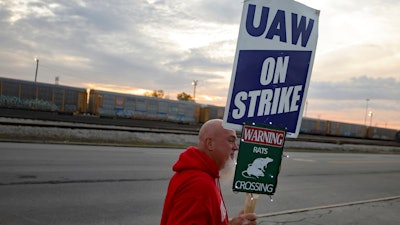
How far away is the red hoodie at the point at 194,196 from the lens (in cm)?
214

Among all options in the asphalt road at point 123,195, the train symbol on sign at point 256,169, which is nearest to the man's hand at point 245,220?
the train symbol on sign at point 256,169

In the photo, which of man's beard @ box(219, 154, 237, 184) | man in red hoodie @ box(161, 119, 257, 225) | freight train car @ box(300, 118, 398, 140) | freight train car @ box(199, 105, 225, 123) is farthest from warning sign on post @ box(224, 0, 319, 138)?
freight train car @ box(300, 118, 398, 140)

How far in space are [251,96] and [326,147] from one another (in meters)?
37.5

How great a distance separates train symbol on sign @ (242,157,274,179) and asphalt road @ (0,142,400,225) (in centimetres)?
486

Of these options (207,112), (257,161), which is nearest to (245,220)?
(257,161)

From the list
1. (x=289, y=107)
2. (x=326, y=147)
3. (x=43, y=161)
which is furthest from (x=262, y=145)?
(x=326, y=147)

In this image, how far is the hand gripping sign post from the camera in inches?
99.7

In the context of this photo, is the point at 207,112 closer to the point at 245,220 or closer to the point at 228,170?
the point at 228,170

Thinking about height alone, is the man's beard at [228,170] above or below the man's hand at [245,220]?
above

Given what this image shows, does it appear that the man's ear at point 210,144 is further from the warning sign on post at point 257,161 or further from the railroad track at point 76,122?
the railroad track at point 76,122

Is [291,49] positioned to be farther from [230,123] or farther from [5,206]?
[5,206]

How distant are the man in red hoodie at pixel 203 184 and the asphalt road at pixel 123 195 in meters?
4.84

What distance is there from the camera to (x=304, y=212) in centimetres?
823

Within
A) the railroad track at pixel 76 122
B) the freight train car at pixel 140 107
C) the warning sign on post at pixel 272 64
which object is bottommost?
the railroad track at pixel 76 122
